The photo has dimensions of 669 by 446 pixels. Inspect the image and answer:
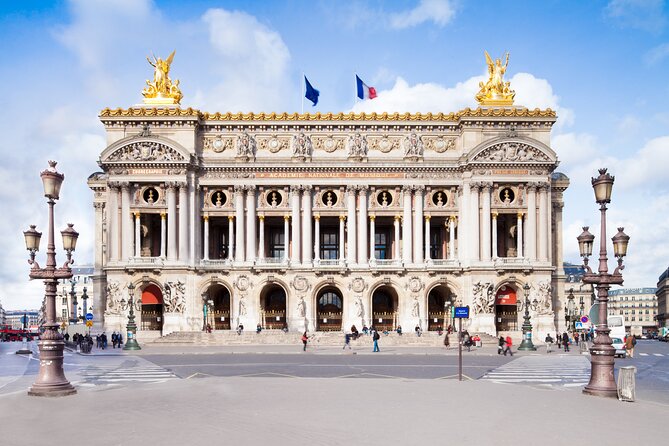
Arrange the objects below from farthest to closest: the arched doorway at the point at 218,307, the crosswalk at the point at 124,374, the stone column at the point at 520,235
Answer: the arched doorway at the point at 218,307, the stone column at the point at 520,235, the crosswalk at the point at 124,374

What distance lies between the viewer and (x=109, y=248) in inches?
2913

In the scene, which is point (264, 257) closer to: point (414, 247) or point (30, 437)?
point (414, 247)

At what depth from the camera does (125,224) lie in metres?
74.1

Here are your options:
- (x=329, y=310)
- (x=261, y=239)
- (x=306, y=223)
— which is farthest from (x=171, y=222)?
(x=329, y=310)

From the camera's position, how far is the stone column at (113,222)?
243 ft

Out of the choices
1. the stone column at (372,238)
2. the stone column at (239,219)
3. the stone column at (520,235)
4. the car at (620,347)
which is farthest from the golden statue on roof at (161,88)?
the car at (620,347)

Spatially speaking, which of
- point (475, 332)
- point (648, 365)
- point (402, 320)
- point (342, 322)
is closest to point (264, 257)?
point (342, 322)

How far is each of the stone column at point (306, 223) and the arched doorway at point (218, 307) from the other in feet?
31.0

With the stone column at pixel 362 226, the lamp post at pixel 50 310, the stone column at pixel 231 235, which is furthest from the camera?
the stone column at pixel 362 226

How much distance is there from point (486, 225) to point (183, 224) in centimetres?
2999

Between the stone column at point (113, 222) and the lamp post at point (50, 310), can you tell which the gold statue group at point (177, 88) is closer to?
the stone column at point (113, 222)

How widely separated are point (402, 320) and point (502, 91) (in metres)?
26.2

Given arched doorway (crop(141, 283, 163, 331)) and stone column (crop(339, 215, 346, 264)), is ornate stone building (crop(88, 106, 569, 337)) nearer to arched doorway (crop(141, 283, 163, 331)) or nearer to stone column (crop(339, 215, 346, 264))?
arched doorway (crop(141, 283, 163, 331))

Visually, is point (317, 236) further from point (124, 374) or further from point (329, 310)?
point (124, 374)
